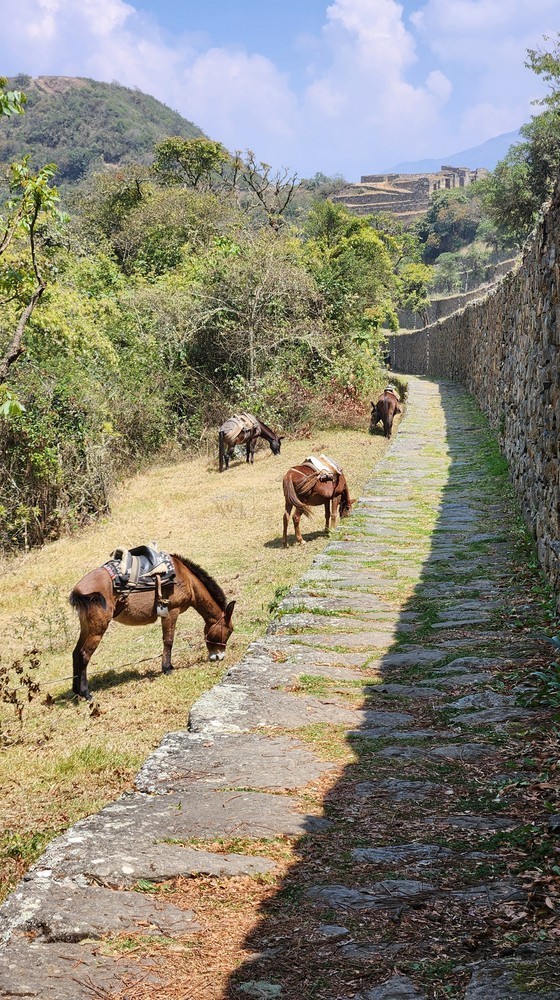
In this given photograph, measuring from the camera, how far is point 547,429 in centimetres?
711

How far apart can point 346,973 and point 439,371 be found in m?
29.8

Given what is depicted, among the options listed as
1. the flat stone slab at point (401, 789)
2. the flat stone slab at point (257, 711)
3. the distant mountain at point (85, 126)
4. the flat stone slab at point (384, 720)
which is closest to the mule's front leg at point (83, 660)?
the flat stone slab at point (257, 711)

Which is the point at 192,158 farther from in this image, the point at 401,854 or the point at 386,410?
the point at 401,854

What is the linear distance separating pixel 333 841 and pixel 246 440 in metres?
14.9

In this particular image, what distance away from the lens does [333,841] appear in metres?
3.56

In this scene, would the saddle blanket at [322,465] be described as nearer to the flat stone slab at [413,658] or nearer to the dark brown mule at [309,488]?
the dark brown mule at [309,488]

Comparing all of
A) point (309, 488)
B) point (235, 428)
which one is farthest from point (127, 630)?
point (235, 428)

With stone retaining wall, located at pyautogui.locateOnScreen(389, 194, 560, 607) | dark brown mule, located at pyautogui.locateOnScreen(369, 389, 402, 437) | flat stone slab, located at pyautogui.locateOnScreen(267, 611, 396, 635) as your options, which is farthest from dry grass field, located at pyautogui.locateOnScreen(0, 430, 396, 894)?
stone retaining wall, located at pyautogui.locateOnScreen(389, 194, 560, 607)

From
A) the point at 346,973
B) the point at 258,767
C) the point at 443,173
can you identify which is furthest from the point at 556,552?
the point at 443,173

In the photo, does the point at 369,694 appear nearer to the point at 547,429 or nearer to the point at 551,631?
the point at 551,631

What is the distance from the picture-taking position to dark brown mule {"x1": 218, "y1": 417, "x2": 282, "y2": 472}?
18.0 meters

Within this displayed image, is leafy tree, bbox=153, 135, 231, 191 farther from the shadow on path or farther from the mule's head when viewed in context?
the mule's head

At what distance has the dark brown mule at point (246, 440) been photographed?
707 inches

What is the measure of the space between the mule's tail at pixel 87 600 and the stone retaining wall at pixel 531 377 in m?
3.70
